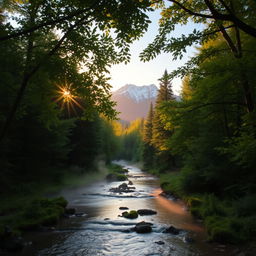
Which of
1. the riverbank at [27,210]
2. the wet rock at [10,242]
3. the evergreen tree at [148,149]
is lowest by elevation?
the wet rock at [10,242]

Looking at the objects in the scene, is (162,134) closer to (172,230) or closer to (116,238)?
(172,230)

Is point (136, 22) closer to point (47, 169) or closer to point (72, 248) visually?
point (72, 248)

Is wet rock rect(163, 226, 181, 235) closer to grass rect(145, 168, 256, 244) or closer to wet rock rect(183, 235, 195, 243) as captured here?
wet rock rect(183, 235, 195, 243)

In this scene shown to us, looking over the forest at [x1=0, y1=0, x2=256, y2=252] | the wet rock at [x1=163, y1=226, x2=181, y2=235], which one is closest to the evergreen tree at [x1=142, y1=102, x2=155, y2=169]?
the forest at [x1=0, y1=0, x2=256, y2=252]

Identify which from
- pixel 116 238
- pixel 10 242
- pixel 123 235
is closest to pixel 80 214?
pixel 123 235

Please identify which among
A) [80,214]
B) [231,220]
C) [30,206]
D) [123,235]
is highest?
[30,206]

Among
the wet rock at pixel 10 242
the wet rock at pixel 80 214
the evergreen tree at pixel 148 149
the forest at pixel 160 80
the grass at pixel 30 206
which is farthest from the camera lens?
the evergreen tree at pixel 148 149

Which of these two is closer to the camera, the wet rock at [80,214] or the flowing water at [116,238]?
the flowing water at [116,238]

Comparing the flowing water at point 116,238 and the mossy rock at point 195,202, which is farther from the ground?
the mossy rock at point 195,202

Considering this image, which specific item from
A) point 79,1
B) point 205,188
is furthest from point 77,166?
point 79,1

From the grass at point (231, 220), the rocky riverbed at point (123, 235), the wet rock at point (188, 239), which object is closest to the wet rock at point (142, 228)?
the rocky riverbed at point (123, 235)

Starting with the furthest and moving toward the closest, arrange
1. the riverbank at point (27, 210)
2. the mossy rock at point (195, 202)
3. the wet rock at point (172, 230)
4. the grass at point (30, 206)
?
1. the mossy rock at point (195, 202)
2. the grass at point (30, 206)
3. the wet rock at point (172, 230)
4. the riverbank at point (27, 210)

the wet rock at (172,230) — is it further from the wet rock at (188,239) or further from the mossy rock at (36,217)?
the mossy rock at (36,217)

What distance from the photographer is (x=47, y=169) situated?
22.2 metres
